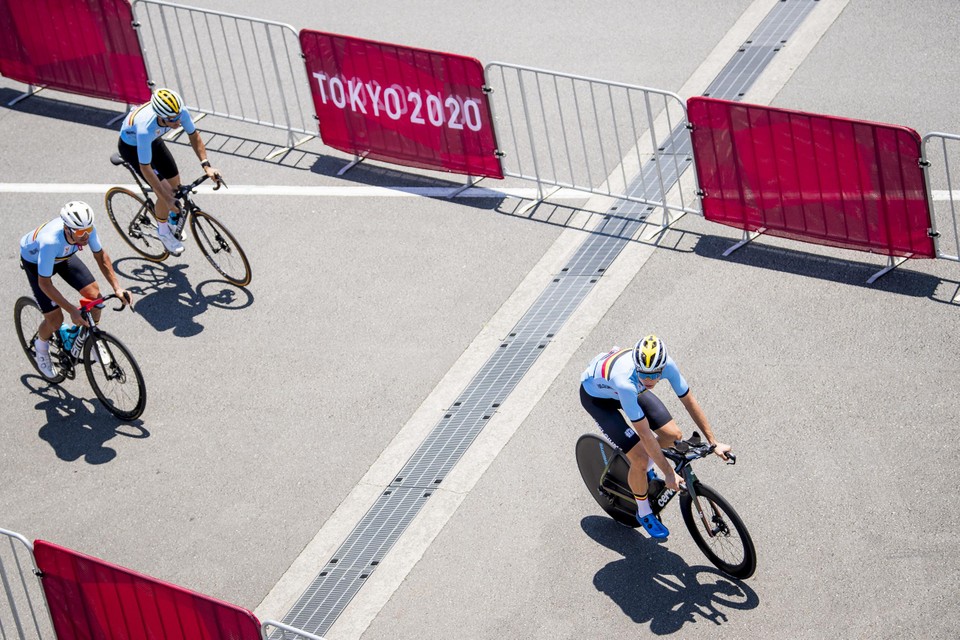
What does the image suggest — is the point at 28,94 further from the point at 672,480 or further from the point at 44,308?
the point at 672,480

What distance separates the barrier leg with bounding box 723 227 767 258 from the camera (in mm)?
11156

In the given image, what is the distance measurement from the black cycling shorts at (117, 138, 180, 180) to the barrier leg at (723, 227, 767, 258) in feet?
17.1

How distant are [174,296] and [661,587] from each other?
5.80m

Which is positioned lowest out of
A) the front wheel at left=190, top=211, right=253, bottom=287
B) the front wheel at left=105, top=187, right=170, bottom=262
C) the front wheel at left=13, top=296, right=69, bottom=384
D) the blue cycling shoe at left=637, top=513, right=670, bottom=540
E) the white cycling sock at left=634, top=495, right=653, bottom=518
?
the front wheel at left=13, top=296, right=69, bottom=384

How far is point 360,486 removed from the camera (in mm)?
9422

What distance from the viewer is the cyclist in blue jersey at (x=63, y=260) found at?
31.2 feet

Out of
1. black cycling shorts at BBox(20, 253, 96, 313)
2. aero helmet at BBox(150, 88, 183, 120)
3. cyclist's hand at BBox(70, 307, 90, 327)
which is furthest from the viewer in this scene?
aero helmet at BBox(150, 88, 183, 120)

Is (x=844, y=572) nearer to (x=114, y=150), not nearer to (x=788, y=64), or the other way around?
(x=788, y=64)

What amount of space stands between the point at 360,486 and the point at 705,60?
278 inches

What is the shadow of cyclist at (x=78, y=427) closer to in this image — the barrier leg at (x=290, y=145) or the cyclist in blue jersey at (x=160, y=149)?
the cyclist in blue jersey at (x=160, y=149)

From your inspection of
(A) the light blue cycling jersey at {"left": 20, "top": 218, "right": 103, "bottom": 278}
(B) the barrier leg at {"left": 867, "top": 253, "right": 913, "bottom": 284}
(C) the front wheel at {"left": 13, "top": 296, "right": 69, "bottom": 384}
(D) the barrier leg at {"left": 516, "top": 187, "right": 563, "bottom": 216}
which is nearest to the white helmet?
(A) the light blue cycling jersey at {"left": 20, "top": 218, "right": 103, "bottom": 278}

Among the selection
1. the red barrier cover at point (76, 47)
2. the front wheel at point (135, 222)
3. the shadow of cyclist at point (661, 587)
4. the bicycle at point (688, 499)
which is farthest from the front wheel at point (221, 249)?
the shadow of cyclist at point (661, 587)

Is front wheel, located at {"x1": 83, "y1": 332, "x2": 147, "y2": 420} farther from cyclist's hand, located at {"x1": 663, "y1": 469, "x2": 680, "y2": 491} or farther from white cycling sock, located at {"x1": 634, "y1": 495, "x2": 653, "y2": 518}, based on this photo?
cyclist's hand, located at {"x1": 663, "y1": 469, "x2": 680, "y2": 491}

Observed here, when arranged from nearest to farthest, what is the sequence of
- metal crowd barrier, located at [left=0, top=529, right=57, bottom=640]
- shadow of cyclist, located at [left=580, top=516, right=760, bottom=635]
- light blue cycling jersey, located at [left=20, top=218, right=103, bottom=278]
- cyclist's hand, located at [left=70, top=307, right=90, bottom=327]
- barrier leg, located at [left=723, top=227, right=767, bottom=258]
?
shadow of cyclist, located at [left=580, top=516, right=760, bottom=635], metal crowd barrier, located at [left=0, top=529, right=57, bottom=640], light blue cycling jersey, located at [left=20, top=218, right=103, bottom=278], cyclist's hand, located at [left=70, top=307, right=90, bottom=327], barrier leg, located at [left=723, top=227, right=767, bottom=258]
